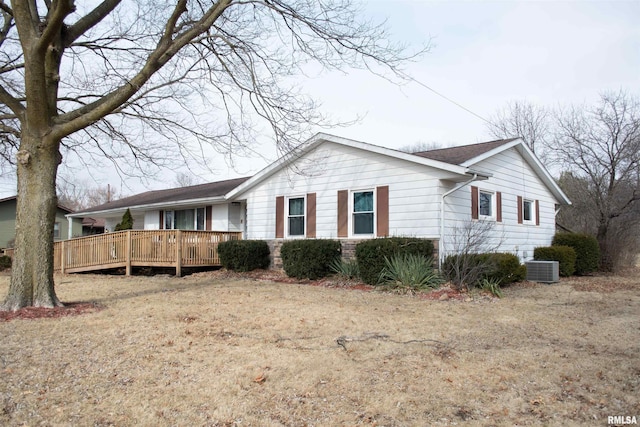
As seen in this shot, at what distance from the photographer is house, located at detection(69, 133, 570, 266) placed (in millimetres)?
11445

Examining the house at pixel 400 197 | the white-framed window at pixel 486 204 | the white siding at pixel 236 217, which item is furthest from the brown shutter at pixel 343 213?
the white siding at pixel 236 217

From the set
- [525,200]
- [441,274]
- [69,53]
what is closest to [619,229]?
[525,200]

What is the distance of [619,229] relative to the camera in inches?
658

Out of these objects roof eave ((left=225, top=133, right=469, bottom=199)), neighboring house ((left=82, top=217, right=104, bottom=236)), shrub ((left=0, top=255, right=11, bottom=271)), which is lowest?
shrub ((left=0, top=255, right=11, bottom=271))

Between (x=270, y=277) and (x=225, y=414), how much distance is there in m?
9.75

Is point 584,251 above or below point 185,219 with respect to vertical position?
below

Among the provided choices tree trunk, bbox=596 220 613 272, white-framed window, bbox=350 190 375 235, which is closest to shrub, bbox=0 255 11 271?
white-framed window, bbox=350 190 375 235

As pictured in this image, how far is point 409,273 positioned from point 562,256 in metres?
7.13

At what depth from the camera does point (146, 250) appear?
14.5 meters

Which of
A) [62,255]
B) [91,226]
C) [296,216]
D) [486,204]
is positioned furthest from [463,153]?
[91,226]

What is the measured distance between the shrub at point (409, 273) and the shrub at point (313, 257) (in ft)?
7.08

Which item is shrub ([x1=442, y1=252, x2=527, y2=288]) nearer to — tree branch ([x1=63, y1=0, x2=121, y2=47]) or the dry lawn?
the dry lawn

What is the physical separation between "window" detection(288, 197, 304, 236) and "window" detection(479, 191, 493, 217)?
5.38m

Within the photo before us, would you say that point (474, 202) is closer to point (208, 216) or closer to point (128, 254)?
point (208, 216)
